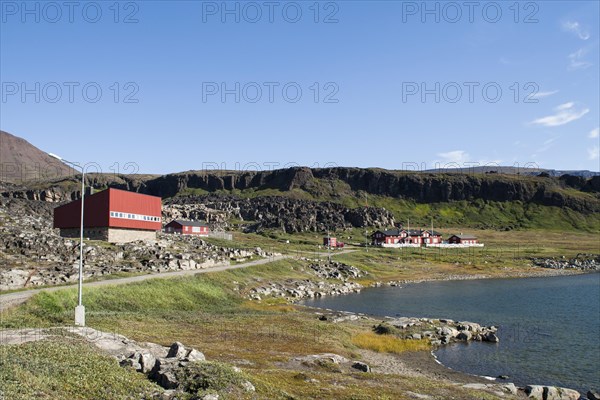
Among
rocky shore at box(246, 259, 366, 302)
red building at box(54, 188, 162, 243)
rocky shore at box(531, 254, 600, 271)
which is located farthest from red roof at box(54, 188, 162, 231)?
rocky shore at box(531, 254, 600, 271)

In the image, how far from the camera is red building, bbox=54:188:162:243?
255 feet

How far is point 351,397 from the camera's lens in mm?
20875

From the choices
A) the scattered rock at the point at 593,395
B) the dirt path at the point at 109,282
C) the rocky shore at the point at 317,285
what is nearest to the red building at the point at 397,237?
the rocky shore at the point at 317,285

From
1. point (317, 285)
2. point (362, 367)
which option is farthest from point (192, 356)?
point (317, 285)

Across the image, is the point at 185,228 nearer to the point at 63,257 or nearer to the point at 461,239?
the point at 63,257

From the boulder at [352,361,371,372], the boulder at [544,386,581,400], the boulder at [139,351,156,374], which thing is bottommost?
the boulder at [544,386,581,400]

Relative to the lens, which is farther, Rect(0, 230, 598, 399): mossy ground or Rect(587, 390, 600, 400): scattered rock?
Rect(587, 390, 600, 400): scattered rock

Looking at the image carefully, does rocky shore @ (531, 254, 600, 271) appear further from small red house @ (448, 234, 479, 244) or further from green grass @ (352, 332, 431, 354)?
green grass @ (352, 332, 431, 354)

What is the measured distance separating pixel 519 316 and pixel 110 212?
64.3 meters

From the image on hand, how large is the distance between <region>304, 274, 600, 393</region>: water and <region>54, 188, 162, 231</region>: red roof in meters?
36.4

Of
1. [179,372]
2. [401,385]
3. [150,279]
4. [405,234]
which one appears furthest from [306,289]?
[405,234]

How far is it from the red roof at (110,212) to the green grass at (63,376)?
197 ft

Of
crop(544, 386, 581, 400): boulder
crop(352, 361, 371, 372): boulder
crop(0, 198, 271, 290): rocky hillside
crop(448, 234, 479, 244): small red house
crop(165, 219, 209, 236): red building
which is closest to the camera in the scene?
crop(544, 386, 581, 400): boulder

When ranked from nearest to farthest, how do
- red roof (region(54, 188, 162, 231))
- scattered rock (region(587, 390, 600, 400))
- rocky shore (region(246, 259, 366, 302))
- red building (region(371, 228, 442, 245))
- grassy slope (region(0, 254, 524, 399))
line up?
grassy slope (region(0, 254, 524, 399))
scattered rock (region(587, 390, 600, 400))
rocky shore (region(246, 259, 366, 302))
red roof (region(54, 188, 162, 231))
red building (region(371, 228, 442, 245))
